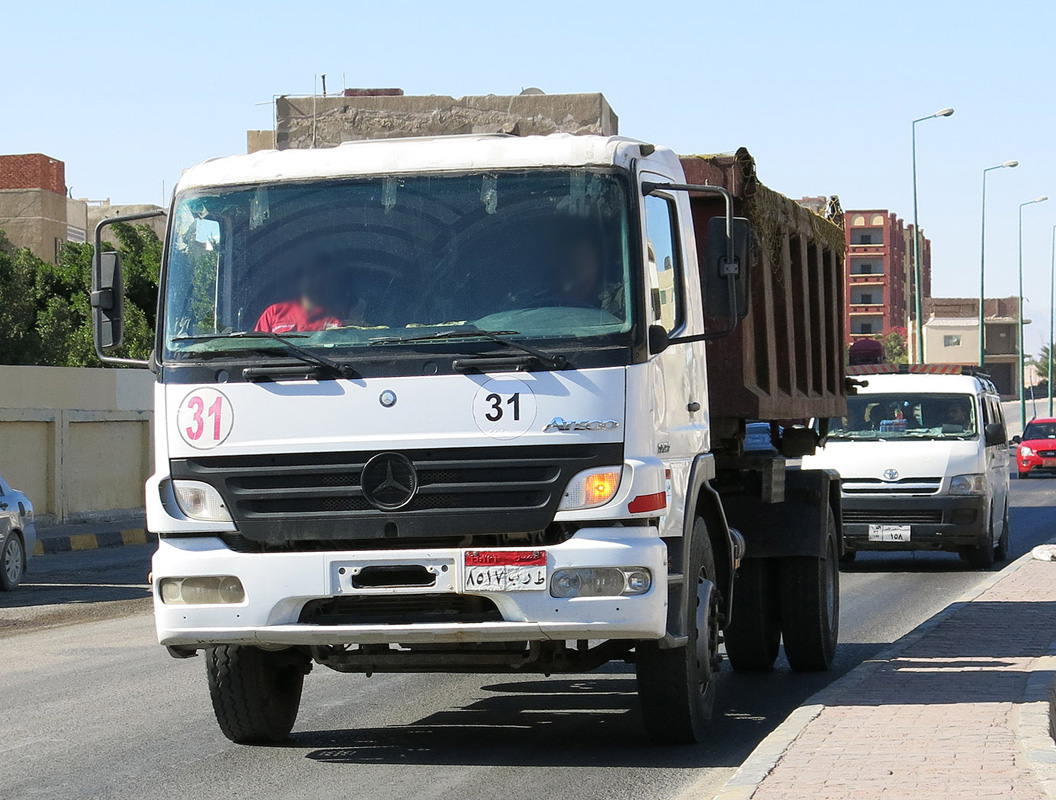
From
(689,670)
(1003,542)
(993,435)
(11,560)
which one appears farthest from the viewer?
(1003,542)

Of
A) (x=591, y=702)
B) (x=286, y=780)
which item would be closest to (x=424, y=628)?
(x=286, y=780)

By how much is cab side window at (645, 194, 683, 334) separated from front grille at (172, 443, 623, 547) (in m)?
0.78

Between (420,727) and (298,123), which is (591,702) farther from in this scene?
(298,123)

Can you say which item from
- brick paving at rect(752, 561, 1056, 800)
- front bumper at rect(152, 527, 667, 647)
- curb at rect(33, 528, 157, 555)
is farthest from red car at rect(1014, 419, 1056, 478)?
front bumper at rect(152, 527, 667, 647)

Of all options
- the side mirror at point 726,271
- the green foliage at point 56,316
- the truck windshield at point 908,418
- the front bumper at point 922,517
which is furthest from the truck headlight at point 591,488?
the green foliage at point 56,316

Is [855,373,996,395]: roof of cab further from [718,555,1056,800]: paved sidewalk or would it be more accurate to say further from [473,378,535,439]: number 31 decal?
[473,378,535,439]: number 31 decal

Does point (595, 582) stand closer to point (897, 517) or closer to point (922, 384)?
point (897, 517)

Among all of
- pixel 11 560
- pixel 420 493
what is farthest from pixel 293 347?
pixel 11 560

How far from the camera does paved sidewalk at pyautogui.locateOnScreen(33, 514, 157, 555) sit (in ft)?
84.2

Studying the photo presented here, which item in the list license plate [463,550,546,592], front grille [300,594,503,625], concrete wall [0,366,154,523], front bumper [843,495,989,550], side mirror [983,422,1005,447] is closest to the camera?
license plate [463,550,546,592]

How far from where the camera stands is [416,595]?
23.8 feet

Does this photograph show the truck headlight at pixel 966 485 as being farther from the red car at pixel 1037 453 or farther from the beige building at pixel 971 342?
the beige building at pixel 971 342

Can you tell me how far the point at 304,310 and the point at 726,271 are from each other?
5.97 feet

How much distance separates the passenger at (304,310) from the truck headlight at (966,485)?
12438mm
